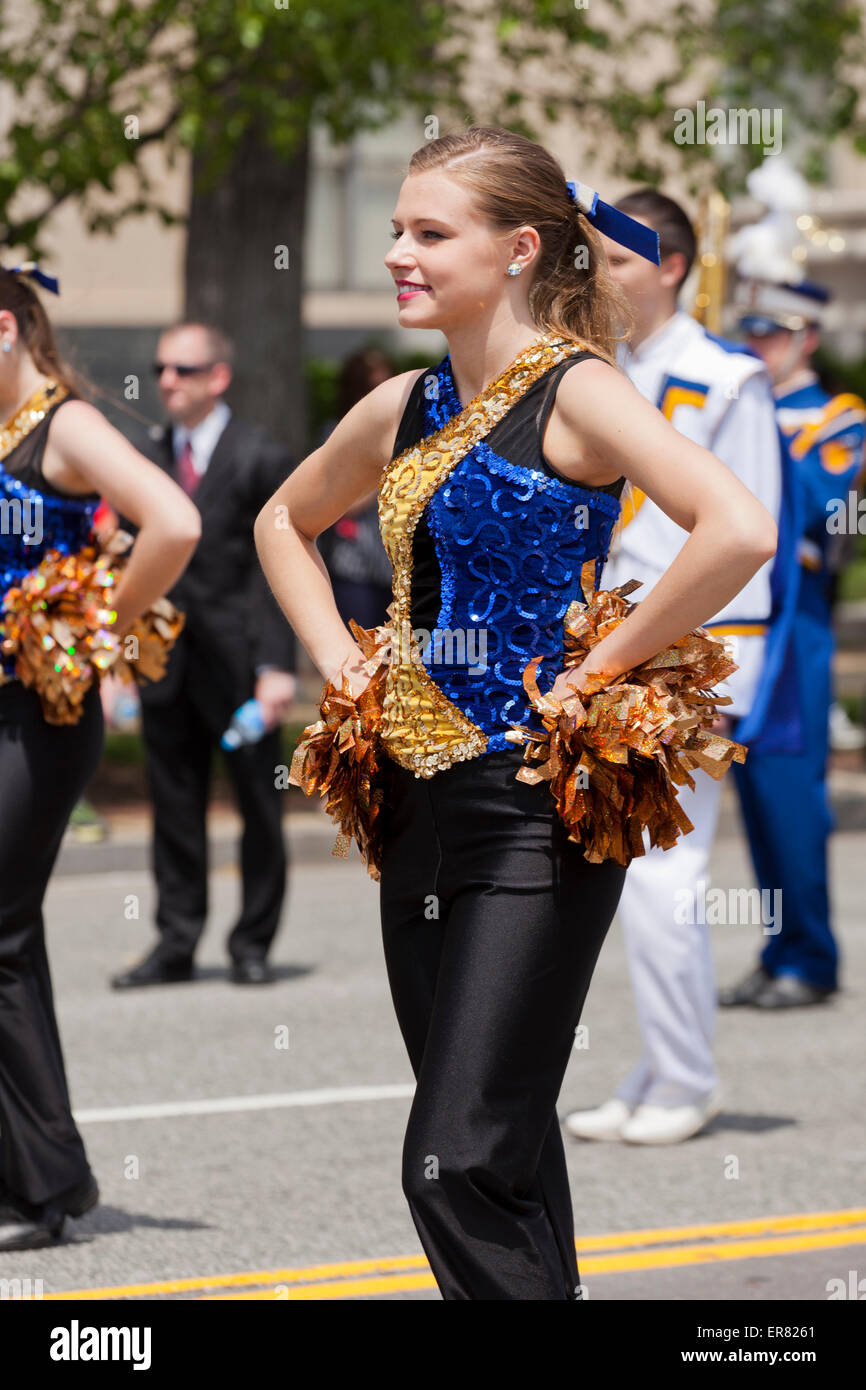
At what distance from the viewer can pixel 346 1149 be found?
5.78 m

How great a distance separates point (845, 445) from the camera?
8398 mm

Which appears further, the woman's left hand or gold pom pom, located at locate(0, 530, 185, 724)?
gold pom pom, located at locate(0, 530, 185, 724)

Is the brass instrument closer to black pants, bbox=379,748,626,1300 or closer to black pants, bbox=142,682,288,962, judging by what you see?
black pants, bbox=142,682,288,962

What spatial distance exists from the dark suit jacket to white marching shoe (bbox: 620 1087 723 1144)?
2841 millimetres

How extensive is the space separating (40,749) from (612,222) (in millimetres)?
1774

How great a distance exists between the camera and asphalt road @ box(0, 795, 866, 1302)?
4.77 m

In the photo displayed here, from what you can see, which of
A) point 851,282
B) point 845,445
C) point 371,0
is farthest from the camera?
point 851,282

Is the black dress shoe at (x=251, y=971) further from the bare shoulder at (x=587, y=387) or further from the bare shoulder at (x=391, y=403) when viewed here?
the bare shoulder at (x=587, y=387)

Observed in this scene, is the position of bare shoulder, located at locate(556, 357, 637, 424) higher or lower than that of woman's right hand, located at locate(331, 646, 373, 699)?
higher

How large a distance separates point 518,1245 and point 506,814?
2.09 ft

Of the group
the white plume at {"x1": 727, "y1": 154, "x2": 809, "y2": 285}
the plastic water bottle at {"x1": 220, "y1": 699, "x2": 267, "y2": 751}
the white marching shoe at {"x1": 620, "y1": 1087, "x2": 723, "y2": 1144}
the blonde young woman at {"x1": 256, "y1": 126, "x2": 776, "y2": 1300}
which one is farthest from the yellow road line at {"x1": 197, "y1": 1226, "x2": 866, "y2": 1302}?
the white plume at {"x1": 727, "y1": 154, "x2": 809, "y2": 285}

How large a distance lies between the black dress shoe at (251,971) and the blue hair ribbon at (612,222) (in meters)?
4.62
